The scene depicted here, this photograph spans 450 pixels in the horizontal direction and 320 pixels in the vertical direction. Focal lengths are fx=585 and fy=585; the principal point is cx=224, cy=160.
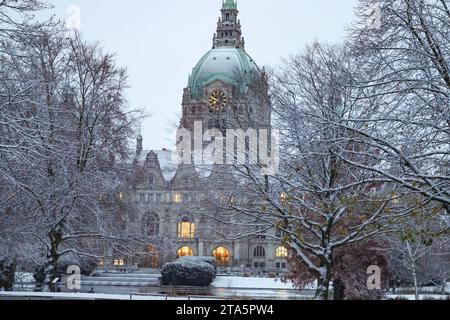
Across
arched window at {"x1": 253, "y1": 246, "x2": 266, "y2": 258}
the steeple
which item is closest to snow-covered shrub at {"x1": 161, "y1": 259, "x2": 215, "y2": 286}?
arched window at {"x1": 253, "y1": 246, "x2": 266, "y2": 258}

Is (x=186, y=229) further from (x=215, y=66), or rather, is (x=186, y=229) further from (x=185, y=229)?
(x=215, y=66)

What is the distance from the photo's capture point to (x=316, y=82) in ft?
59.5

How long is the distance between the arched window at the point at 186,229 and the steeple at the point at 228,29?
36015mm

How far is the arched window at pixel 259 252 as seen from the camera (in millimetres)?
70188

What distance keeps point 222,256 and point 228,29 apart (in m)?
43.8

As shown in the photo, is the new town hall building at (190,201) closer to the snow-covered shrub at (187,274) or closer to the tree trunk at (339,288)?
the snow-covered shrub at (187,274)

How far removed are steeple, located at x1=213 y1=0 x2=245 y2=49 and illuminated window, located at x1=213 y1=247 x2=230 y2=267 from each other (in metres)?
38.5

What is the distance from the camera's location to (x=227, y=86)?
224 feet

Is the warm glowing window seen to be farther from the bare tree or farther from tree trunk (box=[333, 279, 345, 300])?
the bare tree

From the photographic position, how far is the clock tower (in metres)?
19.8

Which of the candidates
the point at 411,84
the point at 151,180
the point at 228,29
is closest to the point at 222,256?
the point at 151,180
